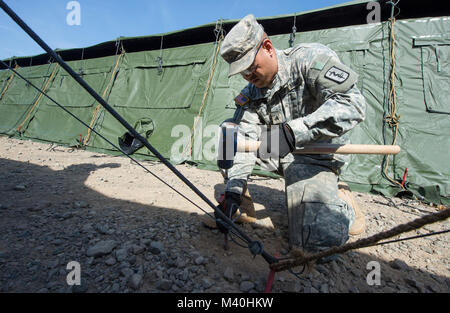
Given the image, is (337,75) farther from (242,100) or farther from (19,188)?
(19,188)

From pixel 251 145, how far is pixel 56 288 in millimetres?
1246

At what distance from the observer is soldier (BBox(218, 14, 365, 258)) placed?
1.41 meters

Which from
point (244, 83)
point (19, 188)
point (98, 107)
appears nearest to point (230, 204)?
point (19, 188)

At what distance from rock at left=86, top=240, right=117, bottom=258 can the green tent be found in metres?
2.74

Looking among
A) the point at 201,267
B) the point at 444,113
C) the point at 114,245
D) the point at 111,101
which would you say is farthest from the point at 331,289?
the point at 111,101

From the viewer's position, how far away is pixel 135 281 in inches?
42.0

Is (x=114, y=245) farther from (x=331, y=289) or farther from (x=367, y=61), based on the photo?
(x=367, y=61)

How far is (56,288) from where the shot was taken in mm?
1035

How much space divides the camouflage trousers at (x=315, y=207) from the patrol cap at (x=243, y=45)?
3.01ft

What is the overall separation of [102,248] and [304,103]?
1.77m

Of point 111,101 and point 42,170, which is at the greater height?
point 111,101

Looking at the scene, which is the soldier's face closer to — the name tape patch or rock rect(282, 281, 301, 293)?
the name tape patch

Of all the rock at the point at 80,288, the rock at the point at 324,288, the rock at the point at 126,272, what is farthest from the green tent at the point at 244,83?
the rock at the point at 80,288

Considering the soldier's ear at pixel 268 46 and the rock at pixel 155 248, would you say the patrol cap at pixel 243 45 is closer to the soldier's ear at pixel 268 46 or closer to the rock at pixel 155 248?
the soldier's ear at pixel 268 46
